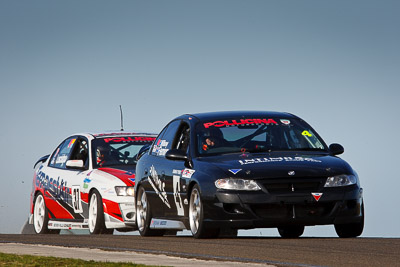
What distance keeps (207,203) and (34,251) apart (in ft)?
7.20

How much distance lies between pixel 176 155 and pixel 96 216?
3.73m

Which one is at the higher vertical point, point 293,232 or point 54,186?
point 54,186

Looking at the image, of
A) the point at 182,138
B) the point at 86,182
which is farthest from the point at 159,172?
the point at 86,182

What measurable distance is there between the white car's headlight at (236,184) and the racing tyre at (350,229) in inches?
51.8

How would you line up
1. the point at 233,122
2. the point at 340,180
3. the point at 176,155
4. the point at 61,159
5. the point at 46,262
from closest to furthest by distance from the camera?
the point at 46,262 → the point at 340,180 → the point at 176,155 → the point at 233,122 → the point at 61,159

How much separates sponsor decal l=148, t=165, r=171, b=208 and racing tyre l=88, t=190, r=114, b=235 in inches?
88.9

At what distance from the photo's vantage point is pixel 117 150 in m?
18.0

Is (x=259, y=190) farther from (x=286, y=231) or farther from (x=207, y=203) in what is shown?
(x=286, y=231)

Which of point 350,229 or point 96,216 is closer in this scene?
point 350,229

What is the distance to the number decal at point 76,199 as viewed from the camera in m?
17.8

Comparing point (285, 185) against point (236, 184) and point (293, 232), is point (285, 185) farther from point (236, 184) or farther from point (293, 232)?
point (293, 232)

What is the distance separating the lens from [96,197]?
55.5 feet

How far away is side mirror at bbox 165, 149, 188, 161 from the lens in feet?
44.2

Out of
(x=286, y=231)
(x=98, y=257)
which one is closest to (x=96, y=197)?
(x=286, y=231)
